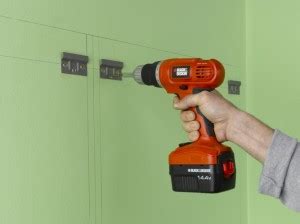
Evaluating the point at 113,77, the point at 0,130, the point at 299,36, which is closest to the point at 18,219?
the point at 0,130

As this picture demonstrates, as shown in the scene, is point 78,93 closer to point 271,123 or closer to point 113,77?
point 113,77

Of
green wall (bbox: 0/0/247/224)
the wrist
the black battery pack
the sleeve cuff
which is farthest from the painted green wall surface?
the sleeve cuff

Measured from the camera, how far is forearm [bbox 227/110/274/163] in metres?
1.10

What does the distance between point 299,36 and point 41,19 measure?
1.21 metres

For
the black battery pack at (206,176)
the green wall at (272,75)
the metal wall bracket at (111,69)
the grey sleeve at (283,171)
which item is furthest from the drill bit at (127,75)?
the green wall at (272,75)

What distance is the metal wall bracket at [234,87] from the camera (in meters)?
1.90

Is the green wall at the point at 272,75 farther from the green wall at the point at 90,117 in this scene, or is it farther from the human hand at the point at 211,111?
the human hand at the point at 211,111

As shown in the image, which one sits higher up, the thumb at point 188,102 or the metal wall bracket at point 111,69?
the metal wall bracket at point 111,69

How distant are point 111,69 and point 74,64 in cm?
14

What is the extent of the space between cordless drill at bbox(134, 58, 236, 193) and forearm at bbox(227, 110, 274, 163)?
0.05 meters

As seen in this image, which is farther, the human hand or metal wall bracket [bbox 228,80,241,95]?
metal wall bracket [bbox 228,80,241,95]

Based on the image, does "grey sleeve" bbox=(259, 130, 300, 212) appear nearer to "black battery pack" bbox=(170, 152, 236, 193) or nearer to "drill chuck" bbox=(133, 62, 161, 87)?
"black battery pack" bbox=(170, 152, 236, 193)

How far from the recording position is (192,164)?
1.14 metres

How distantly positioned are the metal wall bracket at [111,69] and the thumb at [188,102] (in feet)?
0.71
